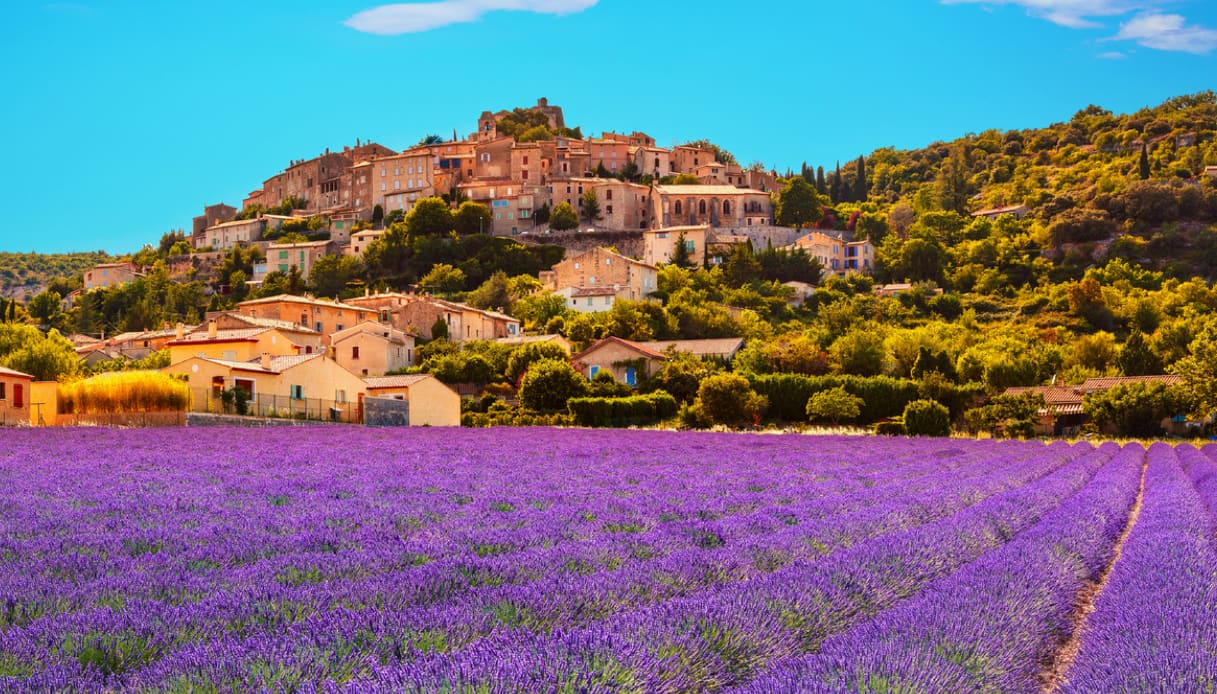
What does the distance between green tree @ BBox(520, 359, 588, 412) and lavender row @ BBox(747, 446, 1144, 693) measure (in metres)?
40.2

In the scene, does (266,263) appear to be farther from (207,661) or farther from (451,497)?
(207,661)

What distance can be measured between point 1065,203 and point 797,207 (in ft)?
94.6

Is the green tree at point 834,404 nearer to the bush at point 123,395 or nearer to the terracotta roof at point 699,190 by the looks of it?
the bush at point 123,395

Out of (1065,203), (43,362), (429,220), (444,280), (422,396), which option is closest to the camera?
(422,396)

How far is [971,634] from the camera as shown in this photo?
6.00 meters

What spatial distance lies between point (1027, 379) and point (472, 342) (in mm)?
31811

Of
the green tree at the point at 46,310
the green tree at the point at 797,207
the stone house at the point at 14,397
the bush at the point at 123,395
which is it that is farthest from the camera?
the green tree at the point at 797,207

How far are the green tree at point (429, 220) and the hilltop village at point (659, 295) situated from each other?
0.99 ft

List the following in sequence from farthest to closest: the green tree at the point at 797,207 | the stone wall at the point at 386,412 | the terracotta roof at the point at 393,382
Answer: the green tree at the point at 797,207 → the terracotta roof at the point at 393,382 → the stone wall at the point at 386,412

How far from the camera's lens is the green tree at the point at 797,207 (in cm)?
11950

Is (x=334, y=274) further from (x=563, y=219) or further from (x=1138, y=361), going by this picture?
(x=1138, y=361)

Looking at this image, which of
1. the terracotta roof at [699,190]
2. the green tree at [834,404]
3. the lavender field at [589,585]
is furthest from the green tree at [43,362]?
the terracotta roof at [699,190]

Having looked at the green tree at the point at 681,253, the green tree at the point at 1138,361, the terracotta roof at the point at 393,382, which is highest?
the green tree at the point at 681,253

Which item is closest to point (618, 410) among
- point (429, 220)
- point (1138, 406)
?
point (1138, 406)
